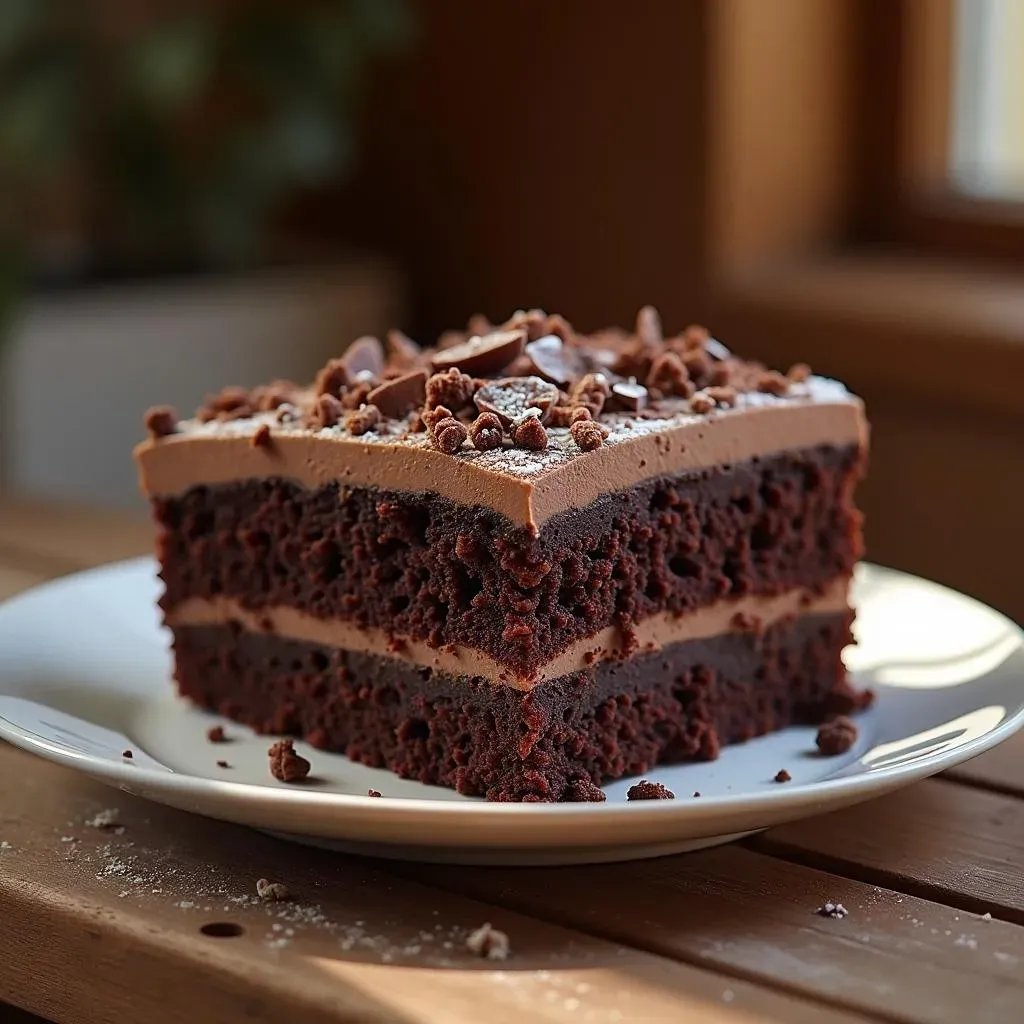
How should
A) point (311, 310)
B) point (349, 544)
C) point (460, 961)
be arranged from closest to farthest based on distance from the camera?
1. point (460, 961)
2. point (349, 544)
3. point (311, 310)

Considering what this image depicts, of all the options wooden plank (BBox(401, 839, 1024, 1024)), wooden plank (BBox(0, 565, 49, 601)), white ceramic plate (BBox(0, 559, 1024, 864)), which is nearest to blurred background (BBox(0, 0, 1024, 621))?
wooden plank (BBox(0, 565, 49, 601))

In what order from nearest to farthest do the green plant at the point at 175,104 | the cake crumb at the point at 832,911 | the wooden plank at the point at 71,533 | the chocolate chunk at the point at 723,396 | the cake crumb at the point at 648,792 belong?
the cake crumb at the point at 832,911 < the cake crumb at the point at 648,792 < the chocolate chunk at the point at 723,396 < the wooden plank at the point at 71,533 < the green plant at the point at 175,104

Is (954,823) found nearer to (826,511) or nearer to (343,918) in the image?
(826,511)

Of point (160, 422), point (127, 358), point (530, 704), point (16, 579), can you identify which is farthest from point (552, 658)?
point (127, 358)

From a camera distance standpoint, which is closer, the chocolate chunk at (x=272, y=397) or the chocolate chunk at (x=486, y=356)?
the chocolate chunk at (x=486, y=356)

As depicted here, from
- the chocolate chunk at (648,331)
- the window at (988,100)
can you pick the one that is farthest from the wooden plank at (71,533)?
the window at (988,100)

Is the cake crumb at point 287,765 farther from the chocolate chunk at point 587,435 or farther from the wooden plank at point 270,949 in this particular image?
the chocolate chunk at point 587,435

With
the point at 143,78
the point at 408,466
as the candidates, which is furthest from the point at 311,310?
the point at 408,466

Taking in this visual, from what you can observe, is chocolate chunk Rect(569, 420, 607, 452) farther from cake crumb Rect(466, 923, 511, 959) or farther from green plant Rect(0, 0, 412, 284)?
green plant Rect(0, 0, 412, 284)
